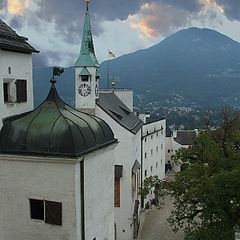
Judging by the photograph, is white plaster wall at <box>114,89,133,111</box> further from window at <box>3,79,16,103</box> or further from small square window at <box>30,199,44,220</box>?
small square window at <box>30,199,44,220</box>

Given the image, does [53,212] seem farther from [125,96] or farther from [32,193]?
[125,96]

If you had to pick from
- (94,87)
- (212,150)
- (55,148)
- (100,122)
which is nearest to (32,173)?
(55,148)

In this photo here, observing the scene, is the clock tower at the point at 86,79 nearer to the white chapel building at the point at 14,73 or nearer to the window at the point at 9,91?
the white chapel building at the point at 14,73

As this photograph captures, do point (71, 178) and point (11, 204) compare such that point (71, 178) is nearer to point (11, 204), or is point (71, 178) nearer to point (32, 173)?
point (32, 173)

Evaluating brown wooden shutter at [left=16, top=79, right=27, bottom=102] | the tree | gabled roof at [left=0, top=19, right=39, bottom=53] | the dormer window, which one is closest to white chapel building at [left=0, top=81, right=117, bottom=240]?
brown wooden shutter at [left=16, top=79, right=27, bottom=102]

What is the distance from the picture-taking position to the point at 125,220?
3666 cm

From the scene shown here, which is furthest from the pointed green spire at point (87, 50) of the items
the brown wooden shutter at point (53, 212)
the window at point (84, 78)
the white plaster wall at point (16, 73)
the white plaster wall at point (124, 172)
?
the brown wooden shutter at point (53, 212)

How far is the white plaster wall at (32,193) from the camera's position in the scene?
49.0 feet

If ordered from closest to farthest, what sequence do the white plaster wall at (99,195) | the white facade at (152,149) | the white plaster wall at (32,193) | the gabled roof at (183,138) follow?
the white plaster wall at (32,193) < the white plaster wall at (99,195) < the white facade at (152,149) < the gabled roof at (183,138)

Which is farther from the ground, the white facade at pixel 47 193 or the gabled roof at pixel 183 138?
the white facade at pixel 47 193

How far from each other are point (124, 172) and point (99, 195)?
19189mm

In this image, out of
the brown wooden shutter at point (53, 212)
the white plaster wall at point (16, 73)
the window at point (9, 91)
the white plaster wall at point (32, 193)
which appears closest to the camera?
the white plaster wall at point (32, 193)

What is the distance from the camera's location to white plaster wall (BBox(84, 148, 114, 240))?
15.8 meters

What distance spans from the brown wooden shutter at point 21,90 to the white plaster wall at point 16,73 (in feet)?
0.57
